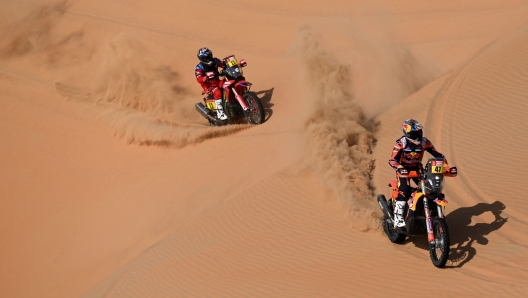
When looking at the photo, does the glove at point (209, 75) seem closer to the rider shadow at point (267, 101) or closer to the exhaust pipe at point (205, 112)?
the exhaust pipe at point (205, 112)

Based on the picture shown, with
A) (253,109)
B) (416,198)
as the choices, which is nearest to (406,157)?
(416,198)

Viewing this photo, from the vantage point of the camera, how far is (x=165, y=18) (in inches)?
886

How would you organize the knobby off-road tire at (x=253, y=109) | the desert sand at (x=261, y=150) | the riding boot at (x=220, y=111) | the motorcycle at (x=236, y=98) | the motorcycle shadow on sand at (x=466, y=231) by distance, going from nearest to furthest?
the motorcycle shadow on sand at (x=466, y=231)
the desert sand at (x=261, y=150)
the knobby off-road tire at (x=253, y=109)
the motorcycle at (x=236, y=98)
the riding boot at (x=220, y=111)

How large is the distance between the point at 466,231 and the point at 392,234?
1067 millimetres

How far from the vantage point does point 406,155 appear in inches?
337

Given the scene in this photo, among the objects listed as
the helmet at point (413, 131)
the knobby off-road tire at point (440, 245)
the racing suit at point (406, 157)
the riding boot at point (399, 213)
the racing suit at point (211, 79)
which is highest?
the racing suit at point (211, 79)

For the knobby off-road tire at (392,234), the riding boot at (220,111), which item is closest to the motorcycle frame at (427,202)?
the knobby off-road tire at (392,234)

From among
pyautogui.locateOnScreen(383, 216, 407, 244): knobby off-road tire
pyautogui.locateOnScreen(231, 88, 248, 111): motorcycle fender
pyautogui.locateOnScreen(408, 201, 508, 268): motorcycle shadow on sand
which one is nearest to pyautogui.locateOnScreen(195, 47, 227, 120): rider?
pyautogui.locateOnScreen(231, 88, 248, 111): motorcycle fender

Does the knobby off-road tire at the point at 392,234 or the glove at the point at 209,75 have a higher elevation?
the glove at the point at 209,75

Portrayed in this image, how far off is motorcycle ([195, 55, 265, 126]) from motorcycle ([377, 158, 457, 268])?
553 cm

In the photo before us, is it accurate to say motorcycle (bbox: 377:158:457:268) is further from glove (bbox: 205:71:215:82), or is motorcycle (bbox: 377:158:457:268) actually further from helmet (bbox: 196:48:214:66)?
helmet (bbox: 196:48:214:66)

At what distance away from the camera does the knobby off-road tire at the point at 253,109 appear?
13727 millimetres

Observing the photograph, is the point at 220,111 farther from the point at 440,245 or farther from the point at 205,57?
the point at 440,245

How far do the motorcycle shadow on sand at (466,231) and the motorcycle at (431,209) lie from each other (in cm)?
31
